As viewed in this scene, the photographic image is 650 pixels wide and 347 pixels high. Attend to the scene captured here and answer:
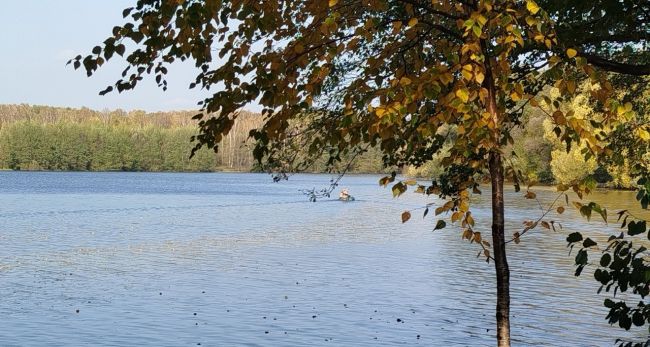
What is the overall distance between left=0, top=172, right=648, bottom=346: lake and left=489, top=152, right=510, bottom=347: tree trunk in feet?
41.2

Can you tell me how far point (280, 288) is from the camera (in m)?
27.3

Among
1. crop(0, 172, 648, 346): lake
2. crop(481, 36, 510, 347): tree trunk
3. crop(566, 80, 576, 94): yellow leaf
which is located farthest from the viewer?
crop(0, 172, 648, 346): lake

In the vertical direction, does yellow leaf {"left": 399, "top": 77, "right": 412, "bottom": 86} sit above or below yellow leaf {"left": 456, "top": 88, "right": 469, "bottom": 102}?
above

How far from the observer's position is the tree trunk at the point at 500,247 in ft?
23.3

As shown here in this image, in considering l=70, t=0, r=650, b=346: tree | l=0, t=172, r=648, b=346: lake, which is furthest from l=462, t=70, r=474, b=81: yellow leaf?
l=0, t=172, r=648, b=346: lake

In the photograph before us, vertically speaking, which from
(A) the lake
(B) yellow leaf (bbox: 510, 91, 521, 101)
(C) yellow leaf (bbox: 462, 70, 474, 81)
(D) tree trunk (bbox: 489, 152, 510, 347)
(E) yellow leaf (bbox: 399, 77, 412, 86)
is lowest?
(A) the lake

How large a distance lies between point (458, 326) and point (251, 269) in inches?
461

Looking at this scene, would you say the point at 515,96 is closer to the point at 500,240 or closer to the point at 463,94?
the point at 463,94

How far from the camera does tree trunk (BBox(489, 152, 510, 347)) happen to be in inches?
279

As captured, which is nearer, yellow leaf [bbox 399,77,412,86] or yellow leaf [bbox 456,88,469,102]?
yellow leaf [bbox 456,88,469,102]

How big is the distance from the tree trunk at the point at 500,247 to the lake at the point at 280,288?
495 inches

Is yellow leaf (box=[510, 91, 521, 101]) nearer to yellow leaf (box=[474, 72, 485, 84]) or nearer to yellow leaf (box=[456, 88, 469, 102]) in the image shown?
yellow leaf (box=[474, 72, 485, 84])

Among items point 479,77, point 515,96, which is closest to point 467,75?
point 479,77

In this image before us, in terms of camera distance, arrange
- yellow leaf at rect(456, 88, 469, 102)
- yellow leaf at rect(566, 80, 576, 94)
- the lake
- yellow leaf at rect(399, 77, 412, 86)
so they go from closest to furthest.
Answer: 1. yellow leaf at rect(456, 88, 469, 102)
2. yellow leaf at rect(399, 77, 412, 86)
3. yellow leaf at rect(566, 80, 576, 94)
4. the lake
